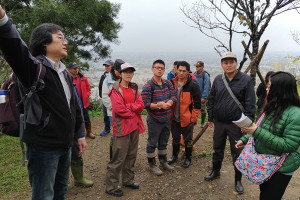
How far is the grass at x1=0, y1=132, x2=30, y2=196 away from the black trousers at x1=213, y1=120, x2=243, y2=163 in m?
3.24

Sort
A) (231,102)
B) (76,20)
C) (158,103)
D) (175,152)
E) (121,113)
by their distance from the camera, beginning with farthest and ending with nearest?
(76,20) < (175,152) < (158,103) < (231,102) < (121,113)

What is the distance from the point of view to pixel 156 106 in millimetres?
3688

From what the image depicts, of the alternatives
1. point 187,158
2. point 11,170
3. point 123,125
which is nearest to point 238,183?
point 187,158

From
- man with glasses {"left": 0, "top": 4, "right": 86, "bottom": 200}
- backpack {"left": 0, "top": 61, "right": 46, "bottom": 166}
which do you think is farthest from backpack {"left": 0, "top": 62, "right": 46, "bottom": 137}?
man with glasses {"left": 0, "top": 4, "right": 86, "bottom": 200}

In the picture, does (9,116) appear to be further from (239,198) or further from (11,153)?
(11,153)

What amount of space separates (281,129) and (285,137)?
0.09 m

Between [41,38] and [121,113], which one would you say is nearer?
[41,38]

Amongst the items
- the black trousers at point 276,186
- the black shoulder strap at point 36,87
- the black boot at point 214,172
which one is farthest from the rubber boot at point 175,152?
the black shoulder strap at point 36,87

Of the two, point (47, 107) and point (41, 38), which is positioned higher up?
point (41, 38)

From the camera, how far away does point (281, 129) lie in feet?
6.73

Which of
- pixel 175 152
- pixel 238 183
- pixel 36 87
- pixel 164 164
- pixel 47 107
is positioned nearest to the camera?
pixel 36 87

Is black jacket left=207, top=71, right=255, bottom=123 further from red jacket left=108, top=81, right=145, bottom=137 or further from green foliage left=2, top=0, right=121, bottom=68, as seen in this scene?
green foliage left=2, top=0, right=121, bottom=68

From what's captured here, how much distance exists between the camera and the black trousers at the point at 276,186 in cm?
212

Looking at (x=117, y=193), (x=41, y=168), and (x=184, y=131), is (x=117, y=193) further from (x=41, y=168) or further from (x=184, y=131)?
(x=41, y=168)
